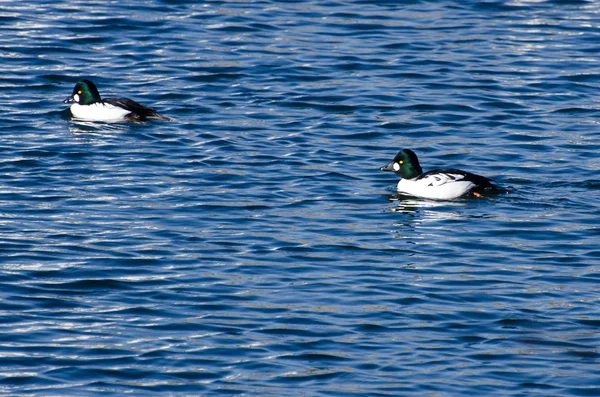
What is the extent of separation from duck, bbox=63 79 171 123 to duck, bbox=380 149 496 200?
15.1ft

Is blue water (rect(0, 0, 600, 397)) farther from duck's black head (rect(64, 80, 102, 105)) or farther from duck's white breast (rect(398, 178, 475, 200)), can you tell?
duck's black head (rect(64, 80, 102, 105))

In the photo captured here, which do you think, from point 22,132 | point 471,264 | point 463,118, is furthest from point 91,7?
point 471,264

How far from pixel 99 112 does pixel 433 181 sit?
20.7ft

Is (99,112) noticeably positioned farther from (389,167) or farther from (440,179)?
(440,179)

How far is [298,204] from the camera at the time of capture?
1705cm

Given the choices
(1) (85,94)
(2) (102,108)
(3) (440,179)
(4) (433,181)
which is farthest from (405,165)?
(1) (85,94)

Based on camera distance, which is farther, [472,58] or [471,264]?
[472,58]

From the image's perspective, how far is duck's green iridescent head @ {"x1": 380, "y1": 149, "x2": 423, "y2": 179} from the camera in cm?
1807

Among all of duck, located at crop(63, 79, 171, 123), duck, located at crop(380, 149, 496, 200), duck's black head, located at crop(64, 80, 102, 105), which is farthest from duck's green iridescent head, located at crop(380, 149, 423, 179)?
duck's black head, located at crop(64, 80, 102, 105)

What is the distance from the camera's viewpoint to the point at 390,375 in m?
11.6

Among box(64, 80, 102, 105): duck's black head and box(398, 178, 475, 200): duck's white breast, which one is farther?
box(64, 80, 102, 105): duck's black head

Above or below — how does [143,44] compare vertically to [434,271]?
above

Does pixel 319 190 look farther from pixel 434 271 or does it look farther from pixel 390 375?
pixel 390 375

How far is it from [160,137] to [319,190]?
353 cm
